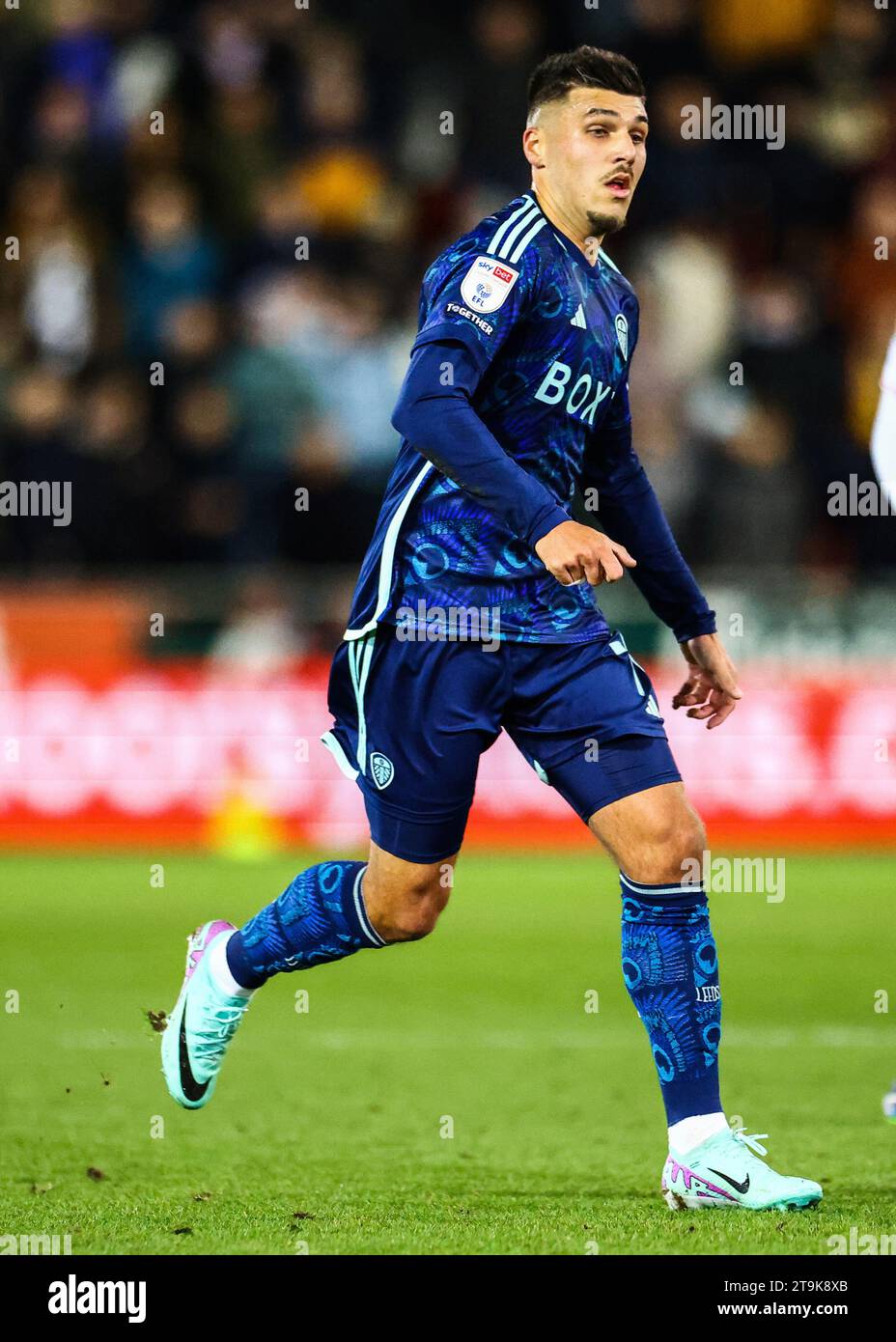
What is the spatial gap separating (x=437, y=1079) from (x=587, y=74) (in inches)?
124

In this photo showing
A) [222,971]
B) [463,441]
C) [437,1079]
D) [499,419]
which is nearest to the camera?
[463,441]

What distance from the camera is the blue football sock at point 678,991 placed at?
4.80 meters

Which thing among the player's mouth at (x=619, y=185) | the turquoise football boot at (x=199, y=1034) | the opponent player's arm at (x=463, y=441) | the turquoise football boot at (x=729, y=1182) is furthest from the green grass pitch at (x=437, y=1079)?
the player's mouth at (x=619, y=185)

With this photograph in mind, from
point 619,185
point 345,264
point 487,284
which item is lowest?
point 487,284

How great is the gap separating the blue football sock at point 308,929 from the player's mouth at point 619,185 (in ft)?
5.31

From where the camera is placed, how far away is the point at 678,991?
4820mm

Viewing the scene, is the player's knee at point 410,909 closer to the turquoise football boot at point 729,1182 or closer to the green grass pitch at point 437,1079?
the green grass pitch at point 437,1079

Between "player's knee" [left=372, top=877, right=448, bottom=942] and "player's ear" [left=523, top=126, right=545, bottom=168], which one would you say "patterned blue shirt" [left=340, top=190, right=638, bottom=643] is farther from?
"player's knee" [left=372, top=877, right=448, bottom=942]

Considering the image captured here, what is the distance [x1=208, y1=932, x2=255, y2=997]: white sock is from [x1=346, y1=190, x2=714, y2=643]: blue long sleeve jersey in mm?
875

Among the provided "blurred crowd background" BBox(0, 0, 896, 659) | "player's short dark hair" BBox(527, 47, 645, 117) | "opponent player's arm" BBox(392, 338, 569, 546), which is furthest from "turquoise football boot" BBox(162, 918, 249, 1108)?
"blurred crowd background" BBox(0, 0, 896, 659)

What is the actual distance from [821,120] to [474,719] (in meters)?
11.0

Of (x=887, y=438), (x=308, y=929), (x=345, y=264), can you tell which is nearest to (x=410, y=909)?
(x=308, y=929)

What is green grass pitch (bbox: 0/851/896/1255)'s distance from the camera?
467cm

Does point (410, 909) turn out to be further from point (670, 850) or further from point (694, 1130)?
point (694, 1130)
